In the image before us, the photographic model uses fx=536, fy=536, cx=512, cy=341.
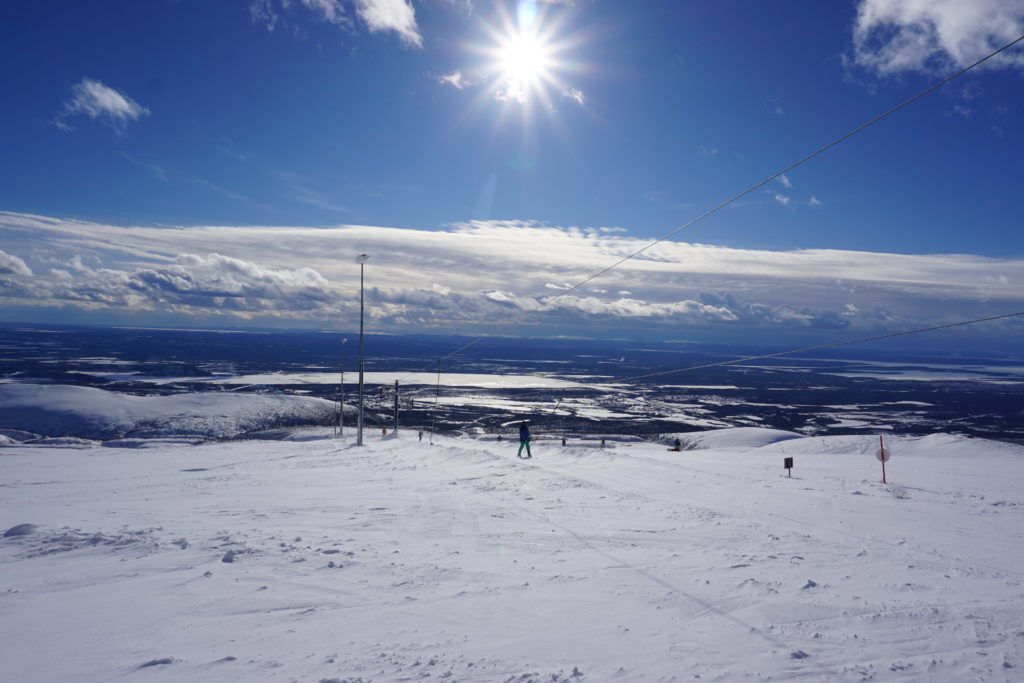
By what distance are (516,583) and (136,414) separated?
80.1 meters

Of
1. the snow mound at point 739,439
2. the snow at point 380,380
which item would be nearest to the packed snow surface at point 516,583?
the snow mound at point 739,439

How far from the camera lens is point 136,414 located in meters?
70.8

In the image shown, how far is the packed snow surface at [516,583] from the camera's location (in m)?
5.88

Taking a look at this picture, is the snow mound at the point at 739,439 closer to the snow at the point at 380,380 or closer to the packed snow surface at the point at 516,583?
the packed snow surface at the point at 516,583

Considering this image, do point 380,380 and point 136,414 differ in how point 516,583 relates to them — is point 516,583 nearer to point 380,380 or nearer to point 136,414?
point 136,414

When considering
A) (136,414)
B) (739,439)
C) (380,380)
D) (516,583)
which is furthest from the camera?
(380,380)

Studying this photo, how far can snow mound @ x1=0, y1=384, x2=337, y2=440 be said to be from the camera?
65.8 m

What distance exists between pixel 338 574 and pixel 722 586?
19.5 feet

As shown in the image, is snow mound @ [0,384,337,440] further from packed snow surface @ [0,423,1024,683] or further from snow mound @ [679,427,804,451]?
packed snow surface @ [0,423,1024,683]

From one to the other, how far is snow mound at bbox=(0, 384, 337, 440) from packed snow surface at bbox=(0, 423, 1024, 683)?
5993 cm

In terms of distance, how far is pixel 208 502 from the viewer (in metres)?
13.9

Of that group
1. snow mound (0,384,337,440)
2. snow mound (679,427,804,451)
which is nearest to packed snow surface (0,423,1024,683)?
snow mound (679,427,804,451)

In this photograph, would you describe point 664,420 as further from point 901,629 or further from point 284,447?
point 901,629

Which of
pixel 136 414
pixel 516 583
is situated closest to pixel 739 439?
pixel 516 583
